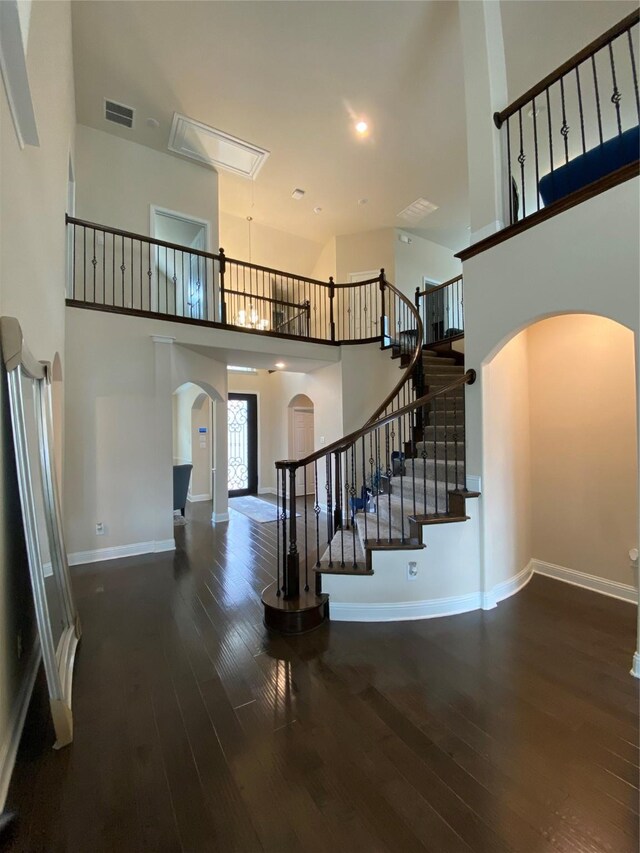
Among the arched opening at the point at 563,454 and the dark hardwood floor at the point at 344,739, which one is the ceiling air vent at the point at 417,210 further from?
the dark hardwood floor at the point at 344,739

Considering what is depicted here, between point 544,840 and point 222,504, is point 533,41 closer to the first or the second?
point 544,840

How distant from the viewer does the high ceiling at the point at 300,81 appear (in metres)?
3.57

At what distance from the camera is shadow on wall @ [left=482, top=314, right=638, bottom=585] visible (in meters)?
3.03

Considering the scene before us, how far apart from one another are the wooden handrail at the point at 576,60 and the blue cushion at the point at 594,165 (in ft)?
1.78

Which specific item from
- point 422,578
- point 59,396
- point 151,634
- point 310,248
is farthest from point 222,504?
point 310,248

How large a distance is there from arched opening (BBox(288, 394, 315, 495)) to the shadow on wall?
5160 mm

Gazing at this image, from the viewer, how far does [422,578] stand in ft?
9.17

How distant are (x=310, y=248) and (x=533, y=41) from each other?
514 centimetres

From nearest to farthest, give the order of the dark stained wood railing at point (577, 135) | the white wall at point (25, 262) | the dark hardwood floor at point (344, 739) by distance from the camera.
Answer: the dark hardwood floor at point (344, 739), the white wall at point (25, 262), the dark stained wood railing at point (577, 135)

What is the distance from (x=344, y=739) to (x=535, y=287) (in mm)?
3019

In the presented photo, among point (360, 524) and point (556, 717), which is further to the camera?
point (360, 524)

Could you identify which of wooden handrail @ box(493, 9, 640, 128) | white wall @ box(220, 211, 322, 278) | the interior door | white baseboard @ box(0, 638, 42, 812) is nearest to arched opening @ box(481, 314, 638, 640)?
wooden handrail @ box(493, 9, 640, 128)

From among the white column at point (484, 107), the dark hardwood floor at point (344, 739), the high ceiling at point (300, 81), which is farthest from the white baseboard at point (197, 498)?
the white column at point (484, 107)

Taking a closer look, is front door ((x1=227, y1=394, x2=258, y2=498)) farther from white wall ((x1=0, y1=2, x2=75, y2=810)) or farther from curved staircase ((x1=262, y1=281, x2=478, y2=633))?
white wall ((x1=0, y1=2, x2=75, y2=810))
